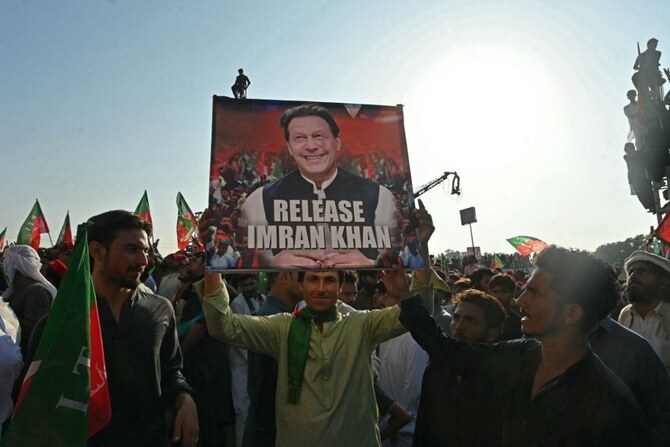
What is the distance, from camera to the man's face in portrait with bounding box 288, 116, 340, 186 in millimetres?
3379

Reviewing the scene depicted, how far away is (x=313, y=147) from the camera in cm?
345

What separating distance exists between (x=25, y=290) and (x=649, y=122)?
58.3 feet

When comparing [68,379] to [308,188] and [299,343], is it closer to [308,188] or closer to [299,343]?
[299,343]

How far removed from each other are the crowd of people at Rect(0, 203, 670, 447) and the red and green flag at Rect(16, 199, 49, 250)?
48.5 feet

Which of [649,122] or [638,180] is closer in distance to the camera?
[649,122]

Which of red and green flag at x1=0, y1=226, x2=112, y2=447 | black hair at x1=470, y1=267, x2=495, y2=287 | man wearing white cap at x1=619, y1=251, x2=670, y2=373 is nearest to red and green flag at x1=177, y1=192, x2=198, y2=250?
black hair at x1=470, y1=267, x2=495, y2=287

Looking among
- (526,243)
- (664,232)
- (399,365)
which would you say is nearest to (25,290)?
(399,365)

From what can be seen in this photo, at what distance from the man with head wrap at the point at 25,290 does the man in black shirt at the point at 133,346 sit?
214cm

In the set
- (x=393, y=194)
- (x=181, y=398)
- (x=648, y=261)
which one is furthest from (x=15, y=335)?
(x=648, y=261)

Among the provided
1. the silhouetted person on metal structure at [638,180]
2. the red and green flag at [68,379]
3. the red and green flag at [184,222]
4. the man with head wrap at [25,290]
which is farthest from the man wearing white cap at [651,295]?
the silhouetted person on metal structure at [638,180]

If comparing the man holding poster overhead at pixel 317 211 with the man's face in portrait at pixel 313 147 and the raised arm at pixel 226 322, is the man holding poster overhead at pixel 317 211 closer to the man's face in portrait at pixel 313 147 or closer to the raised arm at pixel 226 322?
the man's face in portrait at pixel 313 147

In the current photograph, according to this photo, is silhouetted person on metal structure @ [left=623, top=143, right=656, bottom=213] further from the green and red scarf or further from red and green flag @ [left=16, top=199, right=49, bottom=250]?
red and green flag @ [left=16, top=199, right=49, bottom=250]

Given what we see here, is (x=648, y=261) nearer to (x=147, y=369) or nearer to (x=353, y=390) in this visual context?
(x=353, y=390)

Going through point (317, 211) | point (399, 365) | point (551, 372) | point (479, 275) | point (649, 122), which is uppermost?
point (649, 122)
